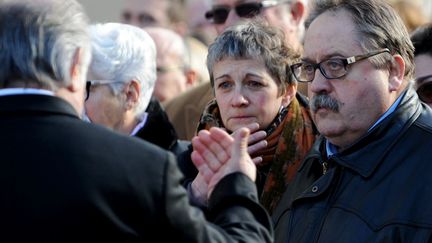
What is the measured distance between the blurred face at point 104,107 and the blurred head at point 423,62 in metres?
1.51

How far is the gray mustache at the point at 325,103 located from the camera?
4.39m

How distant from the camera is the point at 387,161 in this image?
168 inches

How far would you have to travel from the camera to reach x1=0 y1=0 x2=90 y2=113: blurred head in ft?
10.5

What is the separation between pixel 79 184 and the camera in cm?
312

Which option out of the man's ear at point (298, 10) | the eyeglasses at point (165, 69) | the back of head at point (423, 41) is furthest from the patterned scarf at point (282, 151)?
the eyeglasses at point (165, 69)

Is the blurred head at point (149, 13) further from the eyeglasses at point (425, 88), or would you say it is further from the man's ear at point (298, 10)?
the eyeglasses at point (425, 88)

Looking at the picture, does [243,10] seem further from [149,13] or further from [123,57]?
[149,13]

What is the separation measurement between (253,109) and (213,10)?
154 cm

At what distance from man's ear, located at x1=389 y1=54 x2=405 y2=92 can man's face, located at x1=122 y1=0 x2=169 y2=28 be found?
5417mm

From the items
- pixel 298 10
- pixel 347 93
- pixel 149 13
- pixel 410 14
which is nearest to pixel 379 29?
pixel 347 93

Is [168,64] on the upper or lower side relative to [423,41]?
lower

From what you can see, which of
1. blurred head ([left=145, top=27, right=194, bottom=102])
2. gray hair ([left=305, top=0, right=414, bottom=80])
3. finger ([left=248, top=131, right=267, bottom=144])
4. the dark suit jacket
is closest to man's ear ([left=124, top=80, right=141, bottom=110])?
finger ([left=248, top=131, right=267, bottom=144])

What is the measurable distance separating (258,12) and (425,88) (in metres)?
1.37

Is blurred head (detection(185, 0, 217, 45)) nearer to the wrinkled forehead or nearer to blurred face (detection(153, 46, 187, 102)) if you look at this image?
blurred face (detection(153, 46, 187, 102))
